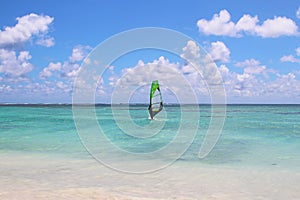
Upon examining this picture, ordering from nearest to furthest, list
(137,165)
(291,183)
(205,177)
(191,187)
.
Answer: (191,187), (291,183), (205,177), (137,165)

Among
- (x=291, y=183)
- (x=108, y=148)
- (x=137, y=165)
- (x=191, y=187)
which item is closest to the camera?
(x=191, y=187)

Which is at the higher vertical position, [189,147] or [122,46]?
[122,46]

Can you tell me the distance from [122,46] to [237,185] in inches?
217

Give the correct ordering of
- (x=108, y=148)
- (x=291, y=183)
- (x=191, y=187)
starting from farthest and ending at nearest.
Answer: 1. (x=108, y=148)
2. (x=291, y=183)
3. (x=191, y=187)

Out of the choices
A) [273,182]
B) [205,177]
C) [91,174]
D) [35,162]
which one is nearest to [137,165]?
[91,174]

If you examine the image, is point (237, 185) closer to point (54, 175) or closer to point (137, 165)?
point (137, 165)

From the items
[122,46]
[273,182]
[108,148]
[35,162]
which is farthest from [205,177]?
[108,148]

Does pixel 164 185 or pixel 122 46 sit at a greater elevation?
pixel 122 46

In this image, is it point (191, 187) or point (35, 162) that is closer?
point (191, 187)

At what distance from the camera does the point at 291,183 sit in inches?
301

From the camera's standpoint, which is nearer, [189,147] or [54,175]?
[54,175]

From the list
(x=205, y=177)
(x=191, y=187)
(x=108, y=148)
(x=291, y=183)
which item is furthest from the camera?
(x=108, y=148)

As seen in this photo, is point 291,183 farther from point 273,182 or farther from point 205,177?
point 205,177

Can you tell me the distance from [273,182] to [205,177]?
1.64m
